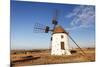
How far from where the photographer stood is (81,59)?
2.05 m

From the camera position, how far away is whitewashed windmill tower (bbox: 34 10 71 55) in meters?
1.95

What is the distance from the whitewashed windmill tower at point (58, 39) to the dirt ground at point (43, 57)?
48 mm

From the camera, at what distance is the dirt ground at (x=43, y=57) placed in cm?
184

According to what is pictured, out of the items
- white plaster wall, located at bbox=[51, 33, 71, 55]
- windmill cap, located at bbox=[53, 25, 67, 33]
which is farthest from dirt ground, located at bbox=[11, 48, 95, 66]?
windmill cap, located at bbox=[53, 25, 67, 33]

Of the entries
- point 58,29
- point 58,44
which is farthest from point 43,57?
point 58,29

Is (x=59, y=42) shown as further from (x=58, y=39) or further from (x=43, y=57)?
(x=43, y=57)

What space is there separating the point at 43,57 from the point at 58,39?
22 cm

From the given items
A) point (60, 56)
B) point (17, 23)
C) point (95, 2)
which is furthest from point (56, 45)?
point (95, 2)

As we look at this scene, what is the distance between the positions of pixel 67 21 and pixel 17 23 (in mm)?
489

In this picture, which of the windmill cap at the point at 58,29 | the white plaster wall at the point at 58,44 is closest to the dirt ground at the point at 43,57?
the white plaster wall at the point at 58,44

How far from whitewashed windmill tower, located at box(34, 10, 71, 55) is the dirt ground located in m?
0.05

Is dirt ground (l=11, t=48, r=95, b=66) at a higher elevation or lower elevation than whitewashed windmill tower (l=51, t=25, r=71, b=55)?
lower

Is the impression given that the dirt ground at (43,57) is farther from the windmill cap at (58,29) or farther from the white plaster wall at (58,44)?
the windmill cap at (58,29)

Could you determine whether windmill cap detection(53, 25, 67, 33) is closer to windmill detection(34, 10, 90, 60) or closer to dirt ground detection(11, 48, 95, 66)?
windmill detection(34, 10, 90, 60)
